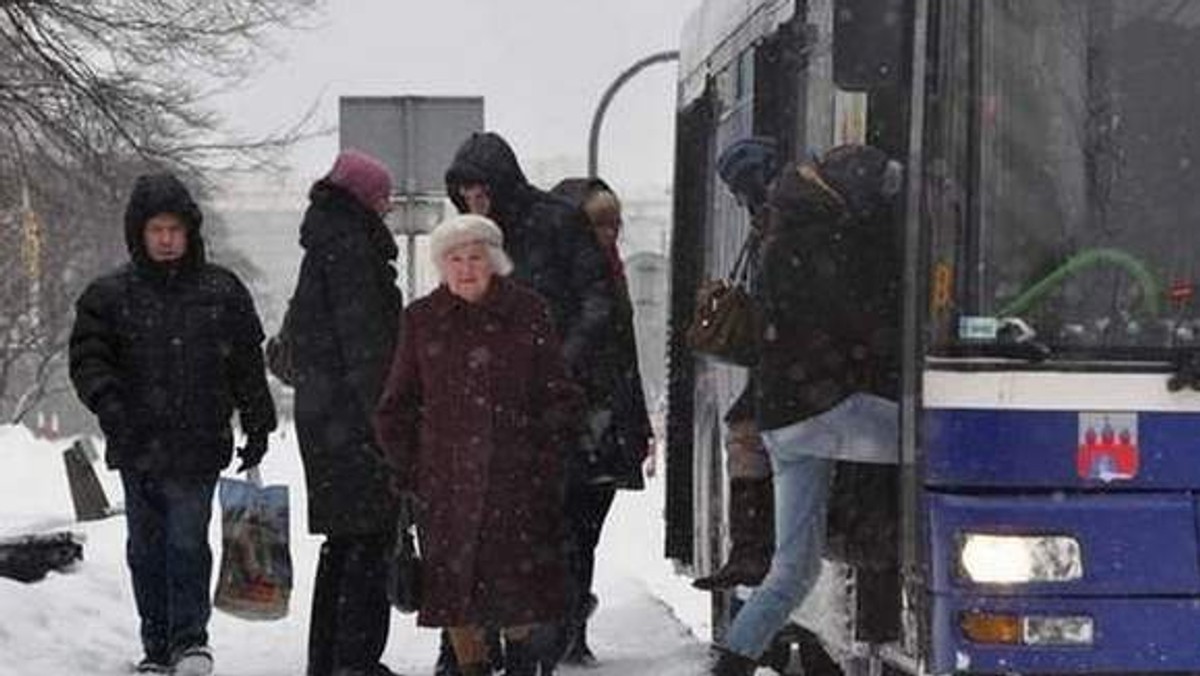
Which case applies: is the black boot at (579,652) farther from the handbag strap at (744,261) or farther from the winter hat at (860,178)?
the winter hat at (860,178)

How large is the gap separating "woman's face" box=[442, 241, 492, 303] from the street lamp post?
44.9 ft

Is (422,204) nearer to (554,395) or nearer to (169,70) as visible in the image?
(169,70)

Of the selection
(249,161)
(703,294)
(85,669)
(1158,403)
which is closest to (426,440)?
(703,294)

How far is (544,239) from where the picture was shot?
7648 millimetres

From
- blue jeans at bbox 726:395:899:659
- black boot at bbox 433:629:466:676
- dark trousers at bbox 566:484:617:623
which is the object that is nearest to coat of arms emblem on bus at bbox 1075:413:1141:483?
blue jeans at bbox 726:395:899:659

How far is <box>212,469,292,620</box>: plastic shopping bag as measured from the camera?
8.14 m

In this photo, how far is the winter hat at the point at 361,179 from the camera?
743 centimetres

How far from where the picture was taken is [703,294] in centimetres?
689

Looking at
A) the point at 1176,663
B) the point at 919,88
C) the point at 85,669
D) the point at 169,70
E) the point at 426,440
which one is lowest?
the point at 85,669

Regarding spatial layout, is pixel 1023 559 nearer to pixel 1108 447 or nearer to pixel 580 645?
pixel 1108 447

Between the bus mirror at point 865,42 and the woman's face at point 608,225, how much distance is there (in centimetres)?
289

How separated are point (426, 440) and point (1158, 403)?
A: 2.23m

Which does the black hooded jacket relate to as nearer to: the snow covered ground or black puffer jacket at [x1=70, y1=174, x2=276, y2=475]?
black puffer jacket at [x1=70, y1=174, x2=276, y2=475]

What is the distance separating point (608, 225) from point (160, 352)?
203cm
